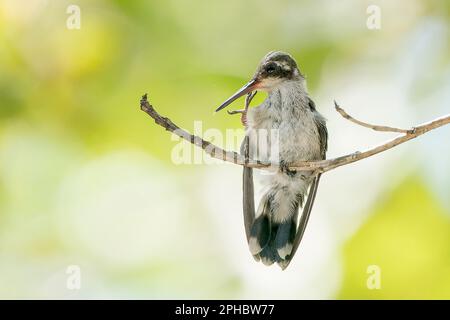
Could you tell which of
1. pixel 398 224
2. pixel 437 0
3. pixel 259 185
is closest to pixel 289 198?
pixel 259 185

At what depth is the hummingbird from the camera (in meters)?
6.97

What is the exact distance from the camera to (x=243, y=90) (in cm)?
687

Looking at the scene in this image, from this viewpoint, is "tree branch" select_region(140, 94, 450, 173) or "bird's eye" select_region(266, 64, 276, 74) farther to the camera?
"bird's eye" select_region(266, 64, 276, 74)

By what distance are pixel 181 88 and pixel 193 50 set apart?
406 mm

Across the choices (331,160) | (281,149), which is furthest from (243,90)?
(331,160)

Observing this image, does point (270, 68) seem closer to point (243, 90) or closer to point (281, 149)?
point (243, 90)

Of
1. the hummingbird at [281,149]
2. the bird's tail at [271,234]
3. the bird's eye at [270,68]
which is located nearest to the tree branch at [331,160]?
the hummingbird at [281,149]

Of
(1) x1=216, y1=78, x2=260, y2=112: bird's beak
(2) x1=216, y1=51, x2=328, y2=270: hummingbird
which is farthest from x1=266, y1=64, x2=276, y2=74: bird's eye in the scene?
(1) x1=216, y1=78, x2=260, y2=112: bird's beak

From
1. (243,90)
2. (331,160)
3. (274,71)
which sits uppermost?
(274,71)

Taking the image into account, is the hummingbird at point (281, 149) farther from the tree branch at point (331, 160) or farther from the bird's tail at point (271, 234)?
the tree branch at point (331, 160)

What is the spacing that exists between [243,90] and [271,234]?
143 centimetres

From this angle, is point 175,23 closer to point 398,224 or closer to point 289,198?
point 289,198

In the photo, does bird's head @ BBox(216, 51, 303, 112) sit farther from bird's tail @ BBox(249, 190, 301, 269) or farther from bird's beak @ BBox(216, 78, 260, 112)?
bird's tail @ BBox(249, 190, 301, 269)
